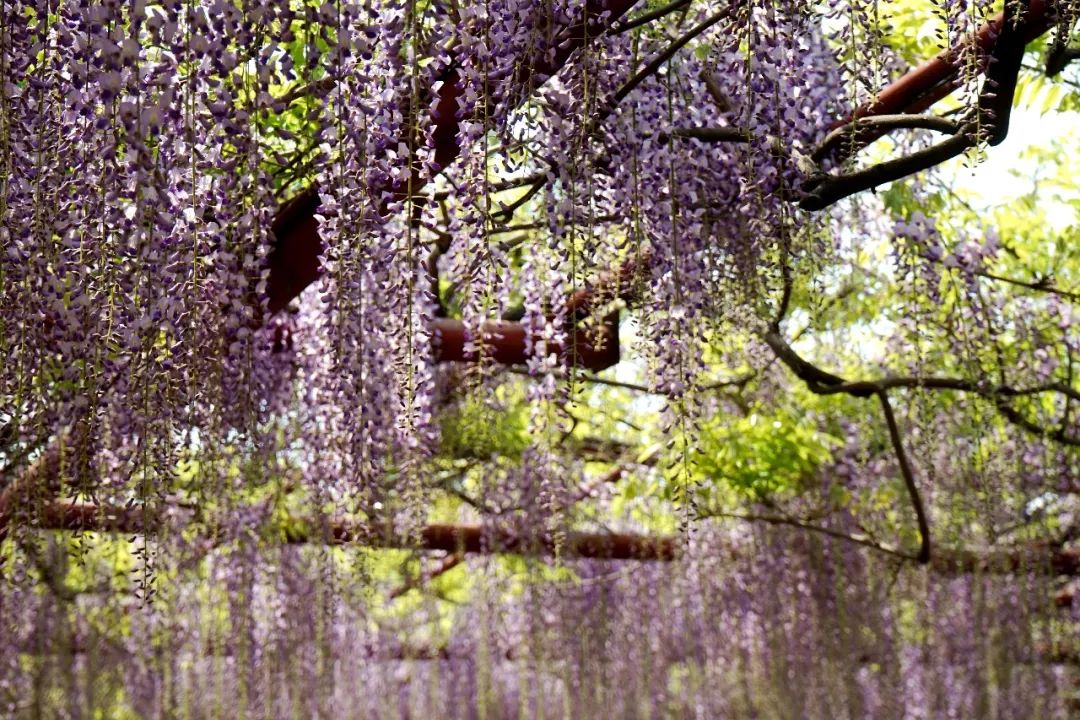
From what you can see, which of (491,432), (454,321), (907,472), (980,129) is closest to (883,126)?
(980,129)

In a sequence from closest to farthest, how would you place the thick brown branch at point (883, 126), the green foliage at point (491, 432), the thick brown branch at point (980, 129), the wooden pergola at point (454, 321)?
1. the thick brown branch at point (980, 129)
2. the wooden pergola at point (454, 321)
3. the thick brown branch at point (883, 126)
4. the green foliage at point (491, 432)

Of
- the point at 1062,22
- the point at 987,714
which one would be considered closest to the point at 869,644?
the point at 987,714

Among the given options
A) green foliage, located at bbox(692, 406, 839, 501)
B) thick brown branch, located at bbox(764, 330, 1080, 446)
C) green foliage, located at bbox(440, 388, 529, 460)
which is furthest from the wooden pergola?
green foliage, located at bbox(692, 406, 839, 501)

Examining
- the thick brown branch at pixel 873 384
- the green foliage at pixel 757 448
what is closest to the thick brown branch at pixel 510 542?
the green foliage at pixel 757 448

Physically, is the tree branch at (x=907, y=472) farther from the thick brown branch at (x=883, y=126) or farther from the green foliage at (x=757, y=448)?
the thick brown branch at (x=883, y=126)

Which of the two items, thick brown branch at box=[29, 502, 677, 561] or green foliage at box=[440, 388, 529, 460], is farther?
thick brown branch at box=[29, 502, 677, 561]

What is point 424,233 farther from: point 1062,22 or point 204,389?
point 1062,22

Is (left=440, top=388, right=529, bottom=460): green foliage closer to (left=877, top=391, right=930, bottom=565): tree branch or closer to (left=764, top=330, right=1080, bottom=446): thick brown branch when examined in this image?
(left=764, top=330, right=1080, bottom=446): thick brown branch

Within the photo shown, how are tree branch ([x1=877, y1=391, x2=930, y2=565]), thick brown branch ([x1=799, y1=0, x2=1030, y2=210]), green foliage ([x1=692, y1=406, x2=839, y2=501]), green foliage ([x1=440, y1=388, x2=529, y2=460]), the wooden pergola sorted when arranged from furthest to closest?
green foliage ([x1=692, y1=406, x2=839, y2=501]), green foliage ([x1=440, y1=388, x2=529, y2=460]), tree branch ([x1=877, y1=391, x2=930, y2=565]), the wooden pergola, thick brown branch ([x1=799, y1=0, x2=1030, y2=210])

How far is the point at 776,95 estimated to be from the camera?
346 cm

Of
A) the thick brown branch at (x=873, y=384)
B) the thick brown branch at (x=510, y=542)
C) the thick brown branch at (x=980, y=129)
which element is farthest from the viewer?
the thick brown branch at (x=510, y=542)

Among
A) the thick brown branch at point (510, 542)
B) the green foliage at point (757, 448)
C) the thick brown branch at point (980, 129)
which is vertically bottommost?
the thick brown branch at point (510, 542)

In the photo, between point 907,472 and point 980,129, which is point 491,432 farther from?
point 980,129

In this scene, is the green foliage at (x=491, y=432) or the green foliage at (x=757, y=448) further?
the green foliage at (x=757, y=448)
